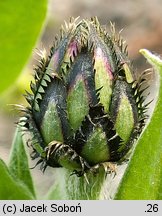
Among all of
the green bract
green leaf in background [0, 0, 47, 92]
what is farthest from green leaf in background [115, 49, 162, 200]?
green leaf in background [0, 0, 47, 92]

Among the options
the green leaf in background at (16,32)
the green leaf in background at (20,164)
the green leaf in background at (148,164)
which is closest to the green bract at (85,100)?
the green leaf in background at (148,164)

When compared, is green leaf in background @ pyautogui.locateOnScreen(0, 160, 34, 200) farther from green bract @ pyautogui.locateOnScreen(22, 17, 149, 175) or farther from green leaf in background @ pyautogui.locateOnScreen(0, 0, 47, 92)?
green leaf in background @ pyautogui.locateOnScreen(0, 0, 47, 92)

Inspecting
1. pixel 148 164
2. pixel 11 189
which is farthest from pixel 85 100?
pixel 11 189

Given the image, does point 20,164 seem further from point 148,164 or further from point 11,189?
point 148,164

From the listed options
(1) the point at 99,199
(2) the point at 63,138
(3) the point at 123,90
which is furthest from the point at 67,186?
(3) the point at 123,90

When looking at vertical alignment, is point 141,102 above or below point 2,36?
below

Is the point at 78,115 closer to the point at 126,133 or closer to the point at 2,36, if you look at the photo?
the point at 126,133
